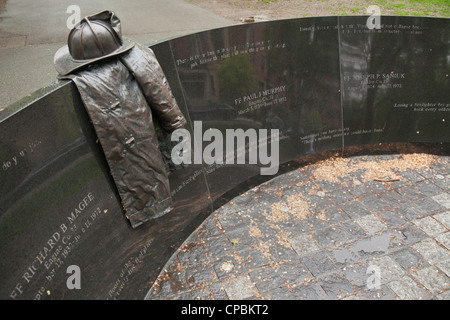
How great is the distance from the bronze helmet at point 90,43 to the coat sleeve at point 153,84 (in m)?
0.14

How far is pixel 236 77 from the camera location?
4559 millimetres

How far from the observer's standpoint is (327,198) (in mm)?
4906

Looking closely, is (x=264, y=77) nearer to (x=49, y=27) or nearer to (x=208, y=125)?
(x=208, y=125)

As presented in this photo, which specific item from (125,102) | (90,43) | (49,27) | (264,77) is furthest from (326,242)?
(49,27)

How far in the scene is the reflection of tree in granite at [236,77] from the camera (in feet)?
14.5

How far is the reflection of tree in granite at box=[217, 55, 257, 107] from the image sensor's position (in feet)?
14.5

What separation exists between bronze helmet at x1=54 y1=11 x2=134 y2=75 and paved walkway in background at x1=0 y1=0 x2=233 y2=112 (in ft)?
11.8

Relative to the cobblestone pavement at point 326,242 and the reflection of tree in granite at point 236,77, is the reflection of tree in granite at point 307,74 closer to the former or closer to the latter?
the reflection of tree in granite at point 236,77

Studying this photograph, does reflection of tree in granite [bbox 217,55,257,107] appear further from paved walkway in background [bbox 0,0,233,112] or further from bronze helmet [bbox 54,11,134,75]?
paved walkway in background [bbox 0,0,233,112]

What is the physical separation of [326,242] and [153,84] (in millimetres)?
2598

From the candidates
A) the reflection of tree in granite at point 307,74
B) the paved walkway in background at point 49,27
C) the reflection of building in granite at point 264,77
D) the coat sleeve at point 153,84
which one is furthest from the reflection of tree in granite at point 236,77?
the paved walkway in background at point 49,27

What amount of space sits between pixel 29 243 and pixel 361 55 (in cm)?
471

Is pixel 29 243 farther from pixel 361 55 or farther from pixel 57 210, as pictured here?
pixel 361 55
